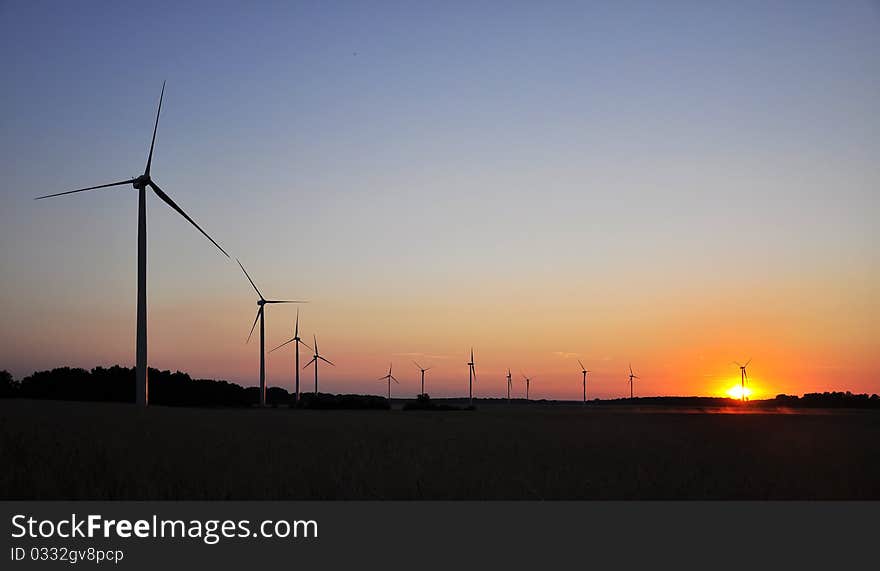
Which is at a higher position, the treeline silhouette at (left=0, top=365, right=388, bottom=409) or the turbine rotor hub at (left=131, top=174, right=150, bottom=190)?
the turbine rotor hub at (left=131, top=174, right=150, bottom=190)

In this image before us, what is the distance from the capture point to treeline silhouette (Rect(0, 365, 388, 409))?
10925 cm

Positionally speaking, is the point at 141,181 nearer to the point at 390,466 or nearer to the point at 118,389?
the point at 390,466

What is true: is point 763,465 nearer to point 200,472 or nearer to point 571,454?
point 571,454

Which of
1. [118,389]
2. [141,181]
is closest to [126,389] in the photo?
[118,389]

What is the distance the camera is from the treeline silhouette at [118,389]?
109 m

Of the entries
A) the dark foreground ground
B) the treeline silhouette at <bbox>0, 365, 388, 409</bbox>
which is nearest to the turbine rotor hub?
the dark foreground ground

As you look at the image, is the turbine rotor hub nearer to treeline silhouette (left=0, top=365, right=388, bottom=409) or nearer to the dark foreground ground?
the dark foreground ground

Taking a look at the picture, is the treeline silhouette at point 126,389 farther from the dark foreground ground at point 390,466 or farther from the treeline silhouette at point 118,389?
the dark foreground ground at point 390,466

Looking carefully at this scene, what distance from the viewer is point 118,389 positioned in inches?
4338

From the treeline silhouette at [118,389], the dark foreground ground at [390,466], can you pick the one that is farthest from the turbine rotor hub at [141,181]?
the treeline silhouette at [118,389]

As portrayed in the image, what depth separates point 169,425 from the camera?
3925 cm

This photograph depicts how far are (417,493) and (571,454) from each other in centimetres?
1209
